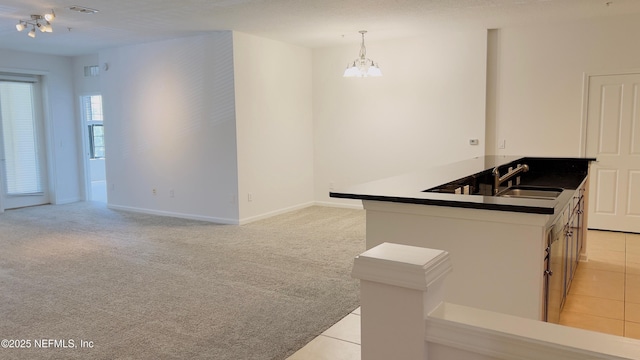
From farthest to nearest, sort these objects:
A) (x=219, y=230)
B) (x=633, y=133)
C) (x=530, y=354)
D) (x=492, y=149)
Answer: (x=492, y=149) → (x=219, y=230) → (x=633, y=133) → (x=530, y=354)

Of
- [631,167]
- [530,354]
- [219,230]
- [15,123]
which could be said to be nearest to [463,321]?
[530,354]

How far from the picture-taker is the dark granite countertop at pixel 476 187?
2152 mm

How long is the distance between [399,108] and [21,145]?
639 centimetres

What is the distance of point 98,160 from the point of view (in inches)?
404

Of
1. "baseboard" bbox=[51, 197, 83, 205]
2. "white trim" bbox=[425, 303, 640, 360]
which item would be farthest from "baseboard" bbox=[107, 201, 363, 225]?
"white trim" bbox=[425, 303, 640, 360]

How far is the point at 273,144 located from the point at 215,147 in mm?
888

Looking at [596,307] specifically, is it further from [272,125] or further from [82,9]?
[82,9]

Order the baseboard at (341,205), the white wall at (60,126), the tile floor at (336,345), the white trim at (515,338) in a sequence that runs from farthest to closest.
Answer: the white wall at (60,126)
the baseboard at (341,205)
the tile floor at (336,345)
the white trim at (515,338)

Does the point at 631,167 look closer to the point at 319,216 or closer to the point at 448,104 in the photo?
the point at 448,104

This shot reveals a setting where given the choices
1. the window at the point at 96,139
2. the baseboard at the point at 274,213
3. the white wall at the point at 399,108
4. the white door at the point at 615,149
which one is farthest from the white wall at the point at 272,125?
the white door at the point at 615,149

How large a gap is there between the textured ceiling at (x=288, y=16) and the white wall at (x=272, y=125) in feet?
1.35

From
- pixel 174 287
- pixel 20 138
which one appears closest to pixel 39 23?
pixel 20 138

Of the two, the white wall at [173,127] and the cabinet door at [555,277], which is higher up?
the white wall at [173,127]

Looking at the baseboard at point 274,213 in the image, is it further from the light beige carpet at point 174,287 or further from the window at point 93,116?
the window at point 93,116
